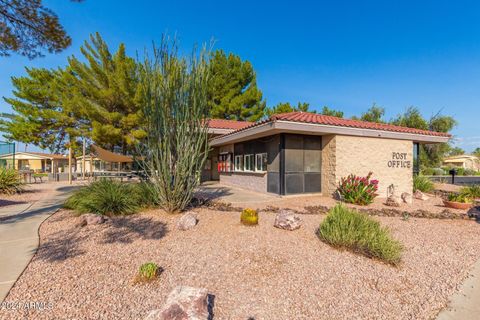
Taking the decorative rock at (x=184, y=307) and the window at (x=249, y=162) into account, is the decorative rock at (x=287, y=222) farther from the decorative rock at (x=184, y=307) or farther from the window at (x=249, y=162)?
the window at (x=249, y=162)

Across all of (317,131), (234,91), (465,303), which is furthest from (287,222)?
(234,91)

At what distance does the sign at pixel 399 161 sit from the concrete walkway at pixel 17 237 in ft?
42.3

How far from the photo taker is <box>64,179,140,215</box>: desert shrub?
6137mm

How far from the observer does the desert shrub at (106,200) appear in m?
6.14

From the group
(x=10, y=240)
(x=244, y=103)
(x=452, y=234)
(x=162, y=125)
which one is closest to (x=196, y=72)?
(x=162, y=125)

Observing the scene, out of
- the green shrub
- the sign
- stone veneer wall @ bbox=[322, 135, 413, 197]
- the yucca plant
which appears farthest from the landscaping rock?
the sign

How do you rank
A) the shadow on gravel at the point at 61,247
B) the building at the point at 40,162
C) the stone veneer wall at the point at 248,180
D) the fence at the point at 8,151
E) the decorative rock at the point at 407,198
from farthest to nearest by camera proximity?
1. the building at the point at 40,162
2. the fence at the point at 8,151
3. the stone veneer wall at the point at 248,180
4. the decorative rock at the point at 407,198
5. the shadow on gravel at the point at 61,247

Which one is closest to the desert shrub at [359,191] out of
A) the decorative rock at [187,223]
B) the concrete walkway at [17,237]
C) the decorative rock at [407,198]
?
the decorative rock at [407,198]

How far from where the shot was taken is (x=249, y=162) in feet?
40.1

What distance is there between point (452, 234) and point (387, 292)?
3911 millimetres

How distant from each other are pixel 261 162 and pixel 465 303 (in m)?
8.66

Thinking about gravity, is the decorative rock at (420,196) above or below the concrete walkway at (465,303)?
above

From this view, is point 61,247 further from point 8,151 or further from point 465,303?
point 8,151

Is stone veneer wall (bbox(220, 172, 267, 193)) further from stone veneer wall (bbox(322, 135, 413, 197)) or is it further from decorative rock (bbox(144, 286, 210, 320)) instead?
decorative rock (bbox(144, 286, 210, 320))
